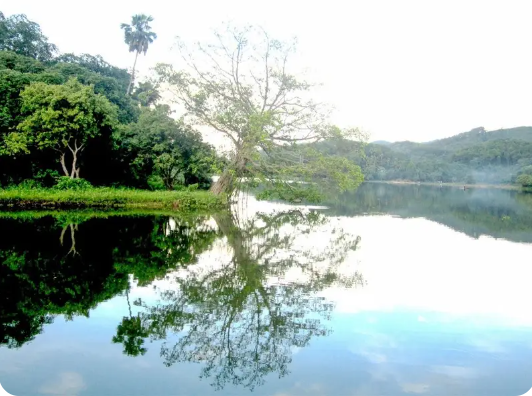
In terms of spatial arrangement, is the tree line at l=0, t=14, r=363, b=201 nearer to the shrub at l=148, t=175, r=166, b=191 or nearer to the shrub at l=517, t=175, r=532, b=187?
the shrub at l=148, t=175, r=166, b=191

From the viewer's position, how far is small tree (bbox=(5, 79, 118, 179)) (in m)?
22.8

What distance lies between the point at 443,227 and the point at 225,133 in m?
12.3

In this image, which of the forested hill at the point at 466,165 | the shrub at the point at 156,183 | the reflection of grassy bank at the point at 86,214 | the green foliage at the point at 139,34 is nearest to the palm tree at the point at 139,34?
the green foliage at the point at 139,34

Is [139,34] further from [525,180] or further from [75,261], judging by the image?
[525,180]

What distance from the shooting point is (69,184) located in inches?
925

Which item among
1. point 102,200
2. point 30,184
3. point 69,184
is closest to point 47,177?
point 30,184

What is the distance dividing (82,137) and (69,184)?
273 centimetres

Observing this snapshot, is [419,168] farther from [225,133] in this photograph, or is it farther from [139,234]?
[139,234]

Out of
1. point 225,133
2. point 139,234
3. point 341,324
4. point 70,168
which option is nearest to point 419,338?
point 341,324

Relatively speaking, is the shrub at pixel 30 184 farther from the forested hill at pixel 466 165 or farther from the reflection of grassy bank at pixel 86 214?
the forested hill at pixel 466 165

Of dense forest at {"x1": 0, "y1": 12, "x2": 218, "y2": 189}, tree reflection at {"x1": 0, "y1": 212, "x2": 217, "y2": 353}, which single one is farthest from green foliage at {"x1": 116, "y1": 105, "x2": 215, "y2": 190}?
tree reflection at {"x1": 0, "y1": 212, "x2": 217, "y2": 353}

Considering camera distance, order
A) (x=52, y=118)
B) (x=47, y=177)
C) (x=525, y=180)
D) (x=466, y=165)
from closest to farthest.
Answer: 1. (x=52, y=118)
2. (x=47, y=177)
3. (x=525, y=180)
4. (x=466, y=165)

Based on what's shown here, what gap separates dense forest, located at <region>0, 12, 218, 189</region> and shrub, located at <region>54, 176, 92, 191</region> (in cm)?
80

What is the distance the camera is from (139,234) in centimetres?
1439
